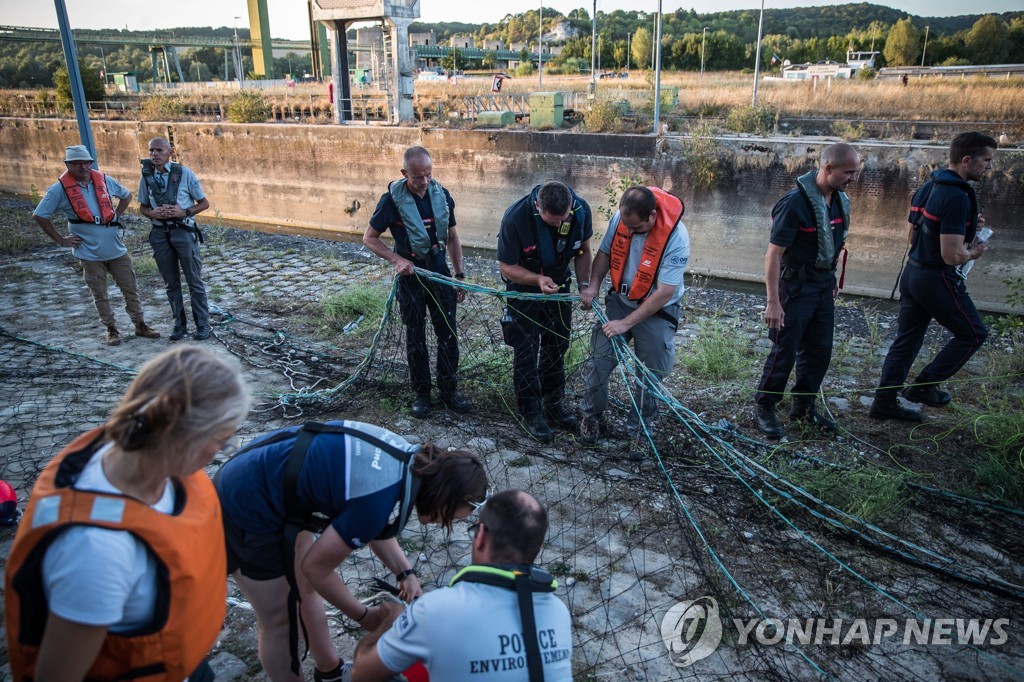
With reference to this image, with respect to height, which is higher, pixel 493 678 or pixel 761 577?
pixel 493 678

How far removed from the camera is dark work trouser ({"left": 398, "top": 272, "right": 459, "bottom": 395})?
4766 mm

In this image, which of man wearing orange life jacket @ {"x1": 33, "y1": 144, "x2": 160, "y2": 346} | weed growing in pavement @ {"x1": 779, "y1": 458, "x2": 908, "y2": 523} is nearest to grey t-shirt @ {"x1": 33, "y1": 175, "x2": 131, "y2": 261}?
man wearing orange life jacket @ {"x1": 33, "y1": 144, "x2": 160, "y2": 346}

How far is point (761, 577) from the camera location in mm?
Answer: 3117

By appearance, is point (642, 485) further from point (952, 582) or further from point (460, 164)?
point (460, 164)

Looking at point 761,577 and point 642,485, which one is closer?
point 761,577

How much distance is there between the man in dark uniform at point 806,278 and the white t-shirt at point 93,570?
3.78 m

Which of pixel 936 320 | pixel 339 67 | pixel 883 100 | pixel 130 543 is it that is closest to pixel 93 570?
pixel 130 543

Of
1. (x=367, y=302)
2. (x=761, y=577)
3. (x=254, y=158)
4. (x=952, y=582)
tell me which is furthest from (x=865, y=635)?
(x=254, y=158)

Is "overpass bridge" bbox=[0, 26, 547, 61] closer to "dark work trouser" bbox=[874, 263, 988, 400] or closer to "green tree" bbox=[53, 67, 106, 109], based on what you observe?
"green tree" bbox=[53, 67, 106, 109]

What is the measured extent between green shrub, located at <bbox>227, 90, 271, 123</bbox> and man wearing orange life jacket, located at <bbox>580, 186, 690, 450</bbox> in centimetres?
2184

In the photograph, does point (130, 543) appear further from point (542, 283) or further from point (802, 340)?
point (802, 340)

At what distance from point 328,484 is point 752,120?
1649cm

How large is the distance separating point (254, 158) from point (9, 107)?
1562 centimetres

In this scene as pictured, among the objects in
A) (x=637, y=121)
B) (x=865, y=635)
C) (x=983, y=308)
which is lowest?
(x=983, y=308)
